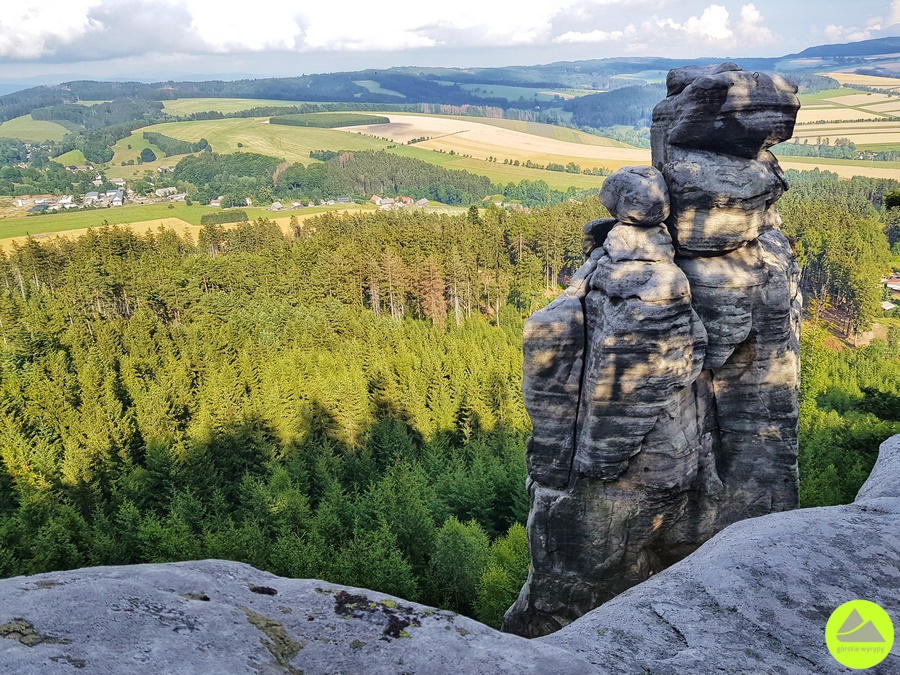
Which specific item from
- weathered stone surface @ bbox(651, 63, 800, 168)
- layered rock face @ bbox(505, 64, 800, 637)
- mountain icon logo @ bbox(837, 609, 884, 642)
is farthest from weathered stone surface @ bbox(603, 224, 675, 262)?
mountain icon logo @ bbox(837, 609, 884, 642)

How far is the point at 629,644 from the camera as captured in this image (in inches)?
440

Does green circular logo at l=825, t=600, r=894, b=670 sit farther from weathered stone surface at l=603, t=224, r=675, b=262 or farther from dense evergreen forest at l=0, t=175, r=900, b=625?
dense evergreen forest at l=0, t=175, r=900, b=625

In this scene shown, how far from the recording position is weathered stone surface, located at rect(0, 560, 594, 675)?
8.37 m

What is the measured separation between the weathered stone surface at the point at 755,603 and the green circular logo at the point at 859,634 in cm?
14

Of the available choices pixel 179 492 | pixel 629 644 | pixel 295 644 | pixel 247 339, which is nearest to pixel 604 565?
pixel 629 644

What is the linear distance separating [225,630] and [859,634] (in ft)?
37.0

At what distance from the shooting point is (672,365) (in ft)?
65.5

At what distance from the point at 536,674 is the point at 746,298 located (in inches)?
622

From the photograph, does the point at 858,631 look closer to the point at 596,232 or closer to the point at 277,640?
the point at 277,640

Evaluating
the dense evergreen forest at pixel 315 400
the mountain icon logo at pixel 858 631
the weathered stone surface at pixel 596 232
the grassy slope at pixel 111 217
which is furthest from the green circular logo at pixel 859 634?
the grassy slope at pixel 111 217

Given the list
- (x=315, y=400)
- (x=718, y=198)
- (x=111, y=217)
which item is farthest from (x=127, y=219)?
(x=718, y=198)

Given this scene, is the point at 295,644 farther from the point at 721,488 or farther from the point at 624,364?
the point at 721,488

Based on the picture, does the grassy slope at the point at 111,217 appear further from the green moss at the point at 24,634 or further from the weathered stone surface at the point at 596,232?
the green moss at the point at 24,634

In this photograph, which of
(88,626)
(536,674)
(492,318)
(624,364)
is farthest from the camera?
(492,318)
